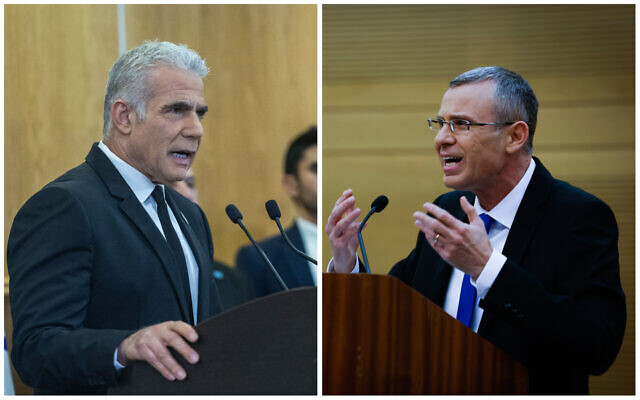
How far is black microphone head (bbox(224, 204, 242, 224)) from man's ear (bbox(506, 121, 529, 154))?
965mm

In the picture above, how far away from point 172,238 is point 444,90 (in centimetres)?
145

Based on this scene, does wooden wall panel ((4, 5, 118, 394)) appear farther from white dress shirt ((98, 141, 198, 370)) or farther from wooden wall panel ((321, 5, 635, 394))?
wooden wall panel ((321, 5, 635, 394))

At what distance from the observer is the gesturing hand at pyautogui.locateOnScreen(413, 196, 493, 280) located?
219 cm

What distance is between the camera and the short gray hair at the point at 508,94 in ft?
8.76

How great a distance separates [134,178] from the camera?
240cm

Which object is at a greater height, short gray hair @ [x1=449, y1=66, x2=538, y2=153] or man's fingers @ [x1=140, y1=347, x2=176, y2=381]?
short gray hair @ [x1=449, y1=66, x2=538, y2=153]

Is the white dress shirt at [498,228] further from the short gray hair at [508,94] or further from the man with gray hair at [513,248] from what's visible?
the short gray hair at [508,94]

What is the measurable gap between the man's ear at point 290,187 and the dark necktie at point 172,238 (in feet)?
1.39

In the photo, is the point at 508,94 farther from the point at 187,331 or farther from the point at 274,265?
the point at 187,331

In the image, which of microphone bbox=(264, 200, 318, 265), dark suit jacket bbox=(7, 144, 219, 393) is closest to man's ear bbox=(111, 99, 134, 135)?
dark suit jacket bbox=(7, 144, 219, 393)

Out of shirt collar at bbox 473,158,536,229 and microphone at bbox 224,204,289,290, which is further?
shirt collar at bbox 473,158,536,229

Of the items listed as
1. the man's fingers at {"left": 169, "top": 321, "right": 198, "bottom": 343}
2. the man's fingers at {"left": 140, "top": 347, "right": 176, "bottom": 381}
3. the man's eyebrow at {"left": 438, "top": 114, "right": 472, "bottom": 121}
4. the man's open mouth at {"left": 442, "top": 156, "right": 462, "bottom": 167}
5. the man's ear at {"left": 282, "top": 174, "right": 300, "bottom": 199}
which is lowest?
the man's fingers at {"left": 140, "top": 347, "right": 176, "bottom": 381}

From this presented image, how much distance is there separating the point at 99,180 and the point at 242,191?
0.49 meters

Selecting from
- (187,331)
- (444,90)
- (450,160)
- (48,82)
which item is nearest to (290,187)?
(450,160)
